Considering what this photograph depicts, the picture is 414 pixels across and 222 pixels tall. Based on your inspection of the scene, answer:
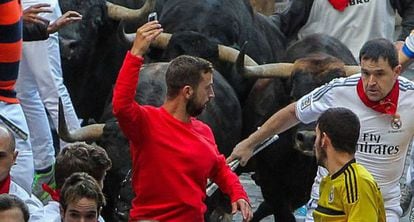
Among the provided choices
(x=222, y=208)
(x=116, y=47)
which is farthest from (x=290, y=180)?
(x=116, y=47)

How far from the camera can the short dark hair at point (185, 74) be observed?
771cm

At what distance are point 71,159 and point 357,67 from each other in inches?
158

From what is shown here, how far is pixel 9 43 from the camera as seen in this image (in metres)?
8.33

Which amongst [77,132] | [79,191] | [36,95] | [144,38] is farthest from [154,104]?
[79,191]

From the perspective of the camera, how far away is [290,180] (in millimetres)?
11547

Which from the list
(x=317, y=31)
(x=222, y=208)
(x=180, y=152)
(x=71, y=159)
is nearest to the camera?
(x=71, y=159)

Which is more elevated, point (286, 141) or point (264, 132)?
point (264, 132)

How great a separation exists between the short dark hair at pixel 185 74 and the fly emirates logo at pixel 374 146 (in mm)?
1149

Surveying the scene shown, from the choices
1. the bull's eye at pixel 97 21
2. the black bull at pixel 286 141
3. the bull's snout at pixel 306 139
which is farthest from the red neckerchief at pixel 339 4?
the bull's snout at pixel 306 139

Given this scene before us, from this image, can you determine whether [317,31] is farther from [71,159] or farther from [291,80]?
[71,159]

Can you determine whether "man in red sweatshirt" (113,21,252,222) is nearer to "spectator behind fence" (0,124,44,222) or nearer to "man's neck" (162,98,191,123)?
"man's neck" (162,98,191,123)

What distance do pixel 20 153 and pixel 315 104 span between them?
1.84 metres

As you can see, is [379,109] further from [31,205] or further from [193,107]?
[31,205]

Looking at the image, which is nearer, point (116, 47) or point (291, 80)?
point (291, 80)
